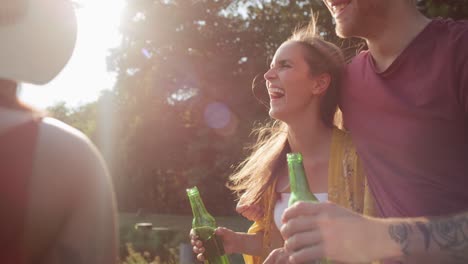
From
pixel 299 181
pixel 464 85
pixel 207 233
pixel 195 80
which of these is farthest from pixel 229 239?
pixel 195 80

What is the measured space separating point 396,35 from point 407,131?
473 mm

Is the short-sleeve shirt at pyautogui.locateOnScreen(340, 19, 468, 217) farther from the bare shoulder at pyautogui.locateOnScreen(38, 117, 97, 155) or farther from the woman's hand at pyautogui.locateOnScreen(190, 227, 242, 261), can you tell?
the bare shoulder at pyautogui.locateOnScreen(38, 117, 97, 155)

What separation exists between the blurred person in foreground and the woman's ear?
6.22 feet

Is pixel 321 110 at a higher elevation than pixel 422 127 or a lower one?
higher

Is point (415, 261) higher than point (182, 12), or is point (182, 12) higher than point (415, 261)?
point (182, 12)

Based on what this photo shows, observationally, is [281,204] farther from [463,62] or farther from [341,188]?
[463,62]

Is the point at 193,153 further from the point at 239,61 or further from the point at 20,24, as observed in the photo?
the point at 20,24

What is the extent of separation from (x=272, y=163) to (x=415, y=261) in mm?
1414

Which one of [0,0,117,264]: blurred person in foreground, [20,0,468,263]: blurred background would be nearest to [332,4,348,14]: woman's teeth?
[0,0,117,264]: blurred person in foreground

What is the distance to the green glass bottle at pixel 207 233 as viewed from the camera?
262 centimetres

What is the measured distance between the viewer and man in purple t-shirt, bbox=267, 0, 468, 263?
156 centimetres

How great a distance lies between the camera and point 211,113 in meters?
16.5

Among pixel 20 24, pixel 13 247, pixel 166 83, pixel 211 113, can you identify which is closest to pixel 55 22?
pixel 20 24

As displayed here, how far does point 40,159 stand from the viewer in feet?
3.78
